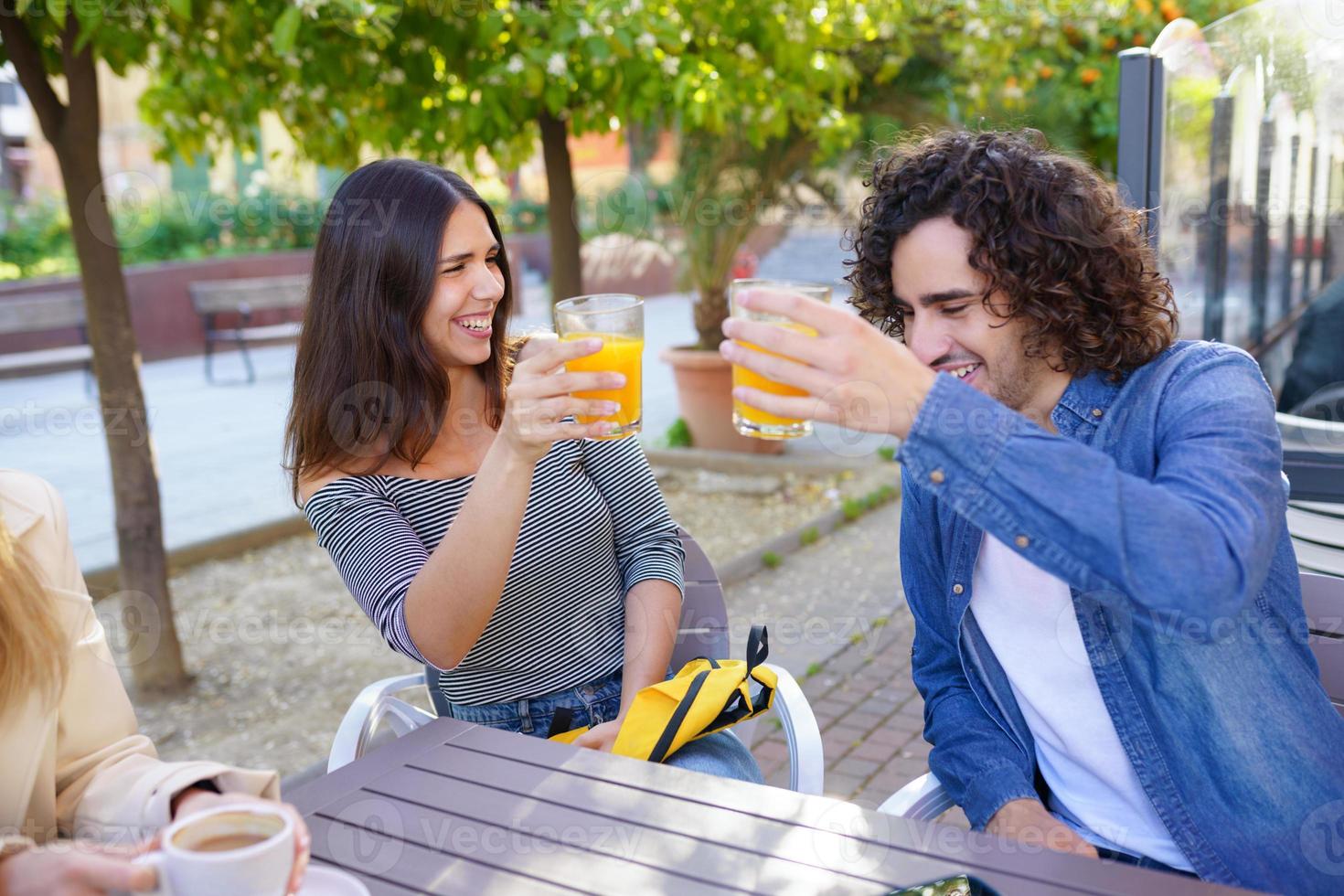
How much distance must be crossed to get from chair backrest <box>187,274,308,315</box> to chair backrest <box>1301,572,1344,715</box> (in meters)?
10.9

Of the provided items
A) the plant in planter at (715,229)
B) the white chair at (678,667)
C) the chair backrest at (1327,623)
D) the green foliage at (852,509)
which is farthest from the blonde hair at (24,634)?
the plant in planter at (715,229)

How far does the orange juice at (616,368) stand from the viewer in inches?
64.9

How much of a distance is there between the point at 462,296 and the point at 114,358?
2.05 metres

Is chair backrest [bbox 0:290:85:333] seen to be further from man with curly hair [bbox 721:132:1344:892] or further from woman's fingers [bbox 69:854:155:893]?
woman's fingers [bbox 69:854:155:893]

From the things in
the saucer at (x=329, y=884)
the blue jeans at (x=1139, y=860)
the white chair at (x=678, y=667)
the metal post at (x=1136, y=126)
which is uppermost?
the metal post at (x=1136, y=126)

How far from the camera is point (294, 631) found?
4410 mm

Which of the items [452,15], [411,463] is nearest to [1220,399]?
[411,463]

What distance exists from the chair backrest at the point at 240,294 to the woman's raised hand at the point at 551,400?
10.5m

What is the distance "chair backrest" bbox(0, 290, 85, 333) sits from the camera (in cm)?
959

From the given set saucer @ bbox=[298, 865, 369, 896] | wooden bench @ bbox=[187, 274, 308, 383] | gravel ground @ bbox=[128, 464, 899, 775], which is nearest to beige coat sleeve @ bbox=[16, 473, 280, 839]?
saucer @ bbox=[298, 865, 369, 896]

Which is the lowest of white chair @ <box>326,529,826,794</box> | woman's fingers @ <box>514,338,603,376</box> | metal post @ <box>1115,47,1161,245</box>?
white chair @ <box>326,529,826,794</box>

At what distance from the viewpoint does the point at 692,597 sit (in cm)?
224

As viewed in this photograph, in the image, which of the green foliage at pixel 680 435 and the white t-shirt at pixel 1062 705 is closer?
the white t-shirt at pixel 1062 705

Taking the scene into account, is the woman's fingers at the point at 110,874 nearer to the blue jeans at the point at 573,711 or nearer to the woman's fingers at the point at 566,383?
the woman's fingers at the point at 566,383
